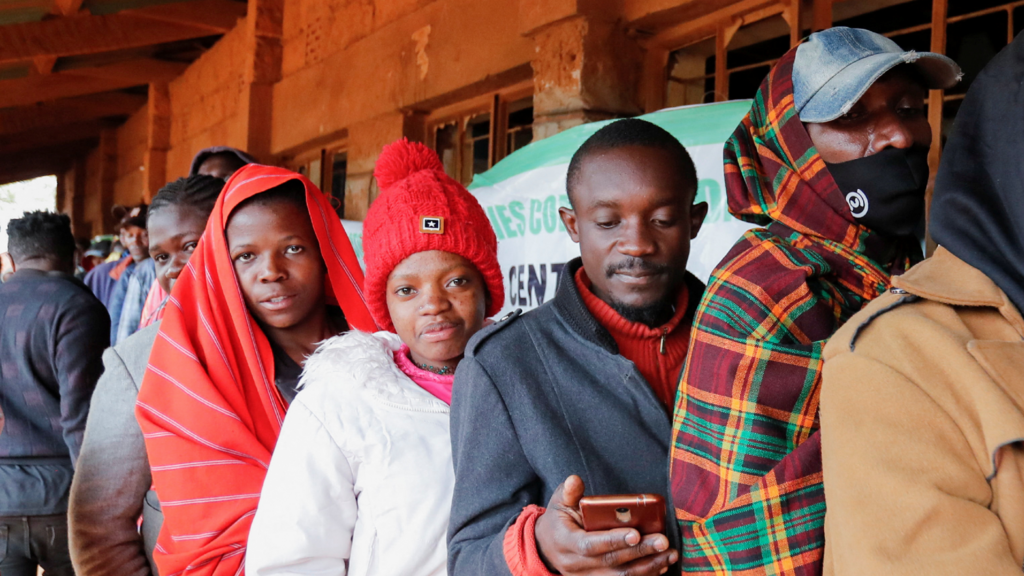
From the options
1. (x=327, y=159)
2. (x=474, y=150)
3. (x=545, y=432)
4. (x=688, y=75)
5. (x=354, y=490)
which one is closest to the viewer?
(x=545, y=432)

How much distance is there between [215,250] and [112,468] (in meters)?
0.56

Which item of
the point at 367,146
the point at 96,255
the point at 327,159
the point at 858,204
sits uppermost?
the point at 327,159

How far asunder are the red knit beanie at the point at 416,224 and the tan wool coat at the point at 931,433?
3.05ft

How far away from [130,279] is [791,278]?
3.80 metres

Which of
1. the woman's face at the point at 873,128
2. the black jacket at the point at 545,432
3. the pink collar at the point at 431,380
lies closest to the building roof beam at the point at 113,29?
the pink collar at the point at 431,380

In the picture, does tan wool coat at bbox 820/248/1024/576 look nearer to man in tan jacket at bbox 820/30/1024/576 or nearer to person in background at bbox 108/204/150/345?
man in tan jacket at bbox 820/30/1024/576

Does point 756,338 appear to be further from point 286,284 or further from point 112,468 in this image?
point 112,468

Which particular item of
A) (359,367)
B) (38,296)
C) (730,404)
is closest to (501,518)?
(730,404)

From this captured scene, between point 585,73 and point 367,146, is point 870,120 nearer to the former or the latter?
point 585,73

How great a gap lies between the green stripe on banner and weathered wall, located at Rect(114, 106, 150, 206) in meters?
10.4

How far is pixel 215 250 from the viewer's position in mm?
1850

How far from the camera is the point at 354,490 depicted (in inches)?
58.1

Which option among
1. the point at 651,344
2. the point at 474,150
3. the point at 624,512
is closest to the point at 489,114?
the point at 474,150

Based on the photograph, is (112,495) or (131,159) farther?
(131,159)
